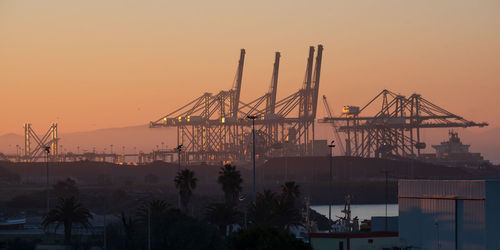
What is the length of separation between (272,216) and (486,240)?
31311mm

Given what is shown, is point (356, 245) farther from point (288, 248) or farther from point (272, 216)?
point (272, 216)

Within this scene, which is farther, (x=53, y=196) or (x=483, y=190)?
(x=53, y=196)

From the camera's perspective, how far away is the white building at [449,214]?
56094 mm

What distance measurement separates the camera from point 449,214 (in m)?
58.6

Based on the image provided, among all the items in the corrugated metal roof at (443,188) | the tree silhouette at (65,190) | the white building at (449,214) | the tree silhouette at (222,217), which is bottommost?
the tree silhouette at (65,190)

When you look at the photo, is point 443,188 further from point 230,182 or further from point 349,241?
point 230,182

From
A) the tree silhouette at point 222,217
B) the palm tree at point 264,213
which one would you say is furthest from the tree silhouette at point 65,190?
the palm tree at point 264,213

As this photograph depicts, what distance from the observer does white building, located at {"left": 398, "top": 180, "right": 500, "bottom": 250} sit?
56.1 m

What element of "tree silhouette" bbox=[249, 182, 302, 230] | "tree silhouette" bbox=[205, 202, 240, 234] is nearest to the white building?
"tree silhouette" bbox=[249, 182, 302, 230]

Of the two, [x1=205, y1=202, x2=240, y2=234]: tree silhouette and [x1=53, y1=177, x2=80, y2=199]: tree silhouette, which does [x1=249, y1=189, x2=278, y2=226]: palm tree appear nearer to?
[x1=205, y1=202, x2=240, y2=234]: tree silhouette

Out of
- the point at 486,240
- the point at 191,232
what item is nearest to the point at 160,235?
the point at 191,232

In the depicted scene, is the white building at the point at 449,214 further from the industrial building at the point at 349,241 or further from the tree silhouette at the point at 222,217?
the tree silhouette at the point at 222,217

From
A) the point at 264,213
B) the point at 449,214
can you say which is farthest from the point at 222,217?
the point at 449,214

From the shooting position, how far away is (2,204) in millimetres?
166750
